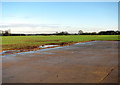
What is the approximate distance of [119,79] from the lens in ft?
15.9

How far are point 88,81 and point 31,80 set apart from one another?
6.19 feet

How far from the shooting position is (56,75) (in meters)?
5.36

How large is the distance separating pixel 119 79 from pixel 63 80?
74.4 inches

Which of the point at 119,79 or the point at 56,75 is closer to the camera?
the point at 119,79

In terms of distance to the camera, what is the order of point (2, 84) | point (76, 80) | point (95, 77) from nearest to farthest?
point (2, 84), point (76, 80), point (95, 77)

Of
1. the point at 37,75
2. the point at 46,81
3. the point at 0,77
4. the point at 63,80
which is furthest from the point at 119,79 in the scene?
the point at 0,77

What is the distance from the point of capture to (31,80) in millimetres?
4812

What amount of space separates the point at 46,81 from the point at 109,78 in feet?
7.10

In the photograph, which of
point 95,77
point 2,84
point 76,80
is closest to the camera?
point 2,84

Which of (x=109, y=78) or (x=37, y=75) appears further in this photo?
(x=37, y=75)

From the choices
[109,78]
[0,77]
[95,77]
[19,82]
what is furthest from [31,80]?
[109,78]

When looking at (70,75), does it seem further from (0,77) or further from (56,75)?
(0,77)

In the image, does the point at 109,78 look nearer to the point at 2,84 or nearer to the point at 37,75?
the point at 37,75

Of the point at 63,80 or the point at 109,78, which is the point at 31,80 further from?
the point at 109,78
